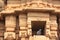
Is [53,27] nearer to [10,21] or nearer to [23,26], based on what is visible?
[23,26]

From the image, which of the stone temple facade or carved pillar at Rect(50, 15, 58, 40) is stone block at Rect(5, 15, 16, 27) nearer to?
the stone temple facade

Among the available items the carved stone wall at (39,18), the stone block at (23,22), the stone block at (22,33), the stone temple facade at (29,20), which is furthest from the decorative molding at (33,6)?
the stone block at (22,33)

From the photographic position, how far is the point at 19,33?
12344 mm

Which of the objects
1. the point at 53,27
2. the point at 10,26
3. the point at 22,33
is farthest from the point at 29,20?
the point at 53,27

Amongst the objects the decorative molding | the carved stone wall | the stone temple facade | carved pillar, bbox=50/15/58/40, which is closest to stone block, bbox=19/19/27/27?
the stone temple facade

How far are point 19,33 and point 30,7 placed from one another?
4.40 feet

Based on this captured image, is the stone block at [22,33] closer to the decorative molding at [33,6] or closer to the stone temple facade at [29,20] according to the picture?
the stone temple facade at [29,20]

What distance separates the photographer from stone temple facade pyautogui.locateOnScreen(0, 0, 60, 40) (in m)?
12.3

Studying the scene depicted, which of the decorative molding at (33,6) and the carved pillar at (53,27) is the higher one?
the decorative molding at (33,6)

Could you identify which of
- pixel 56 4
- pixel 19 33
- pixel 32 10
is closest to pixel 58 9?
pixel 56 4

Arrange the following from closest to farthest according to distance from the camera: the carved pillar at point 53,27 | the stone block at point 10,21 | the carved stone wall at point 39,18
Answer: the carved stone wall at point 39,18
the carved pillar at point 53,27
the stone block at point 10,21

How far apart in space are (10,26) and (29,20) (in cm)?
102

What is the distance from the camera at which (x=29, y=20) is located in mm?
12266

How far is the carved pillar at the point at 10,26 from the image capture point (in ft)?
40.9
